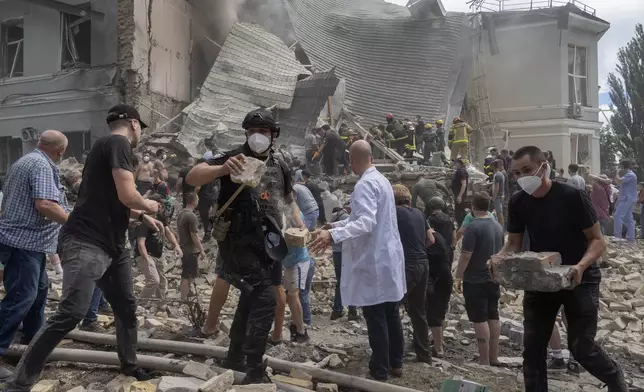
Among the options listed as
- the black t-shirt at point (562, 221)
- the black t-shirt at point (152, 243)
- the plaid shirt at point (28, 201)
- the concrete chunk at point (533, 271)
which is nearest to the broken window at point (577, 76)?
the black t-shirt at point (152, 243)

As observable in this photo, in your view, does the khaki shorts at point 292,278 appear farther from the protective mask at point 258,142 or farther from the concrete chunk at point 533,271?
the concrete chunk at point 533,271

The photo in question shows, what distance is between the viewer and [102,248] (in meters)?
3.44

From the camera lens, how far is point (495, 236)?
542 centimetres

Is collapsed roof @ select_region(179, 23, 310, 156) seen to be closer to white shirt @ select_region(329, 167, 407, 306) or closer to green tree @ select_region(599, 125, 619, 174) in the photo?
white shirt @ select_region(329, 167, 407, 306)

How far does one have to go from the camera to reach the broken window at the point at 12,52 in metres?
16.4

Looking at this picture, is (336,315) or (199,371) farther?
(336,315)

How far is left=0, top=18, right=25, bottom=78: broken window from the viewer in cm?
1644

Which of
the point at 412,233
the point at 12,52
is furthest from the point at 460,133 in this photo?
the point at 12,52

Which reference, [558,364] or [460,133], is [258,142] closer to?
[558,364]

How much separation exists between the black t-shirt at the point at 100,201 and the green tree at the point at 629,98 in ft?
102

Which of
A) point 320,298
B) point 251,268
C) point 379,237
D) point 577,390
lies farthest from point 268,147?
point 320,298

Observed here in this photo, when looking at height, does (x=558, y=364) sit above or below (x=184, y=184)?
below

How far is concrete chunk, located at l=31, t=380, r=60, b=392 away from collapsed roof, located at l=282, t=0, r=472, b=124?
1687 cm

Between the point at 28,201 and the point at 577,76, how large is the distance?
79.4ft
